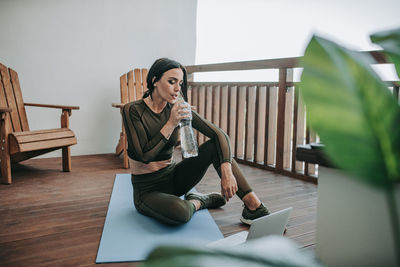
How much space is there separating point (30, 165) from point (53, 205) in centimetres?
141

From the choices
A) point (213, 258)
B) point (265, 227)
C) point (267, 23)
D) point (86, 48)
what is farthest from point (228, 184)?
point (267, 23)

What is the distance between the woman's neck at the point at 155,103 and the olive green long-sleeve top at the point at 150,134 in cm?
2

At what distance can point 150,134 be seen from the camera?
1.94m

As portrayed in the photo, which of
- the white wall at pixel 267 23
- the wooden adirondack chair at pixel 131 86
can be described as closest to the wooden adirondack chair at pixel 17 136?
the wooden adirondack chair at pixel 131 86

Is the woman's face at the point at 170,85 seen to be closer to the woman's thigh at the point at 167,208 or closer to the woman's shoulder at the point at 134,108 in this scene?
the woman's shoulder at the point at 134,108

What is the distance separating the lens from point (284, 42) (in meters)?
4.88

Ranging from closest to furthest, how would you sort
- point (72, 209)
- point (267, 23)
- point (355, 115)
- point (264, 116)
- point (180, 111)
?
point (355, 115) < point (180, 111) < point (72, 209) < point (264, 116) < point (267, 23)

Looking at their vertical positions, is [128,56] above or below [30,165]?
above

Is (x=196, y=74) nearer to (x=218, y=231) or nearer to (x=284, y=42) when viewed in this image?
(x=284, y=42)

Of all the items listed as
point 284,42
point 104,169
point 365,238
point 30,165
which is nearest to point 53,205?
point 104,169

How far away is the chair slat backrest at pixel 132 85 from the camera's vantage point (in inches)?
146

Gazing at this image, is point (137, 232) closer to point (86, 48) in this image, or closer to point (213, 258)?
point (213, 258)

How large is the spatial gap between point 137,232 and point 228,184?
1.71 ft

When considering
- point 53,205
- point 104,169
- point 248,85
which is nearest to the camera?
point 53,205
